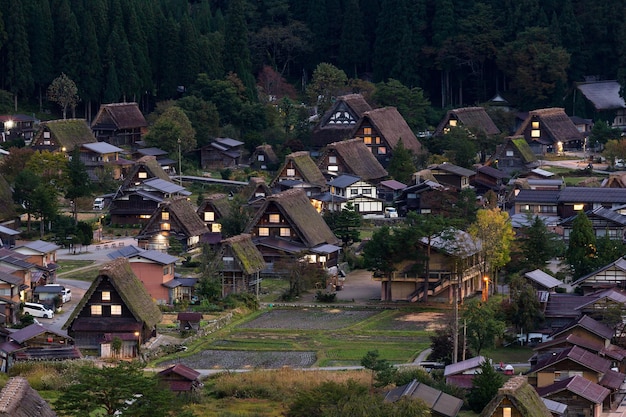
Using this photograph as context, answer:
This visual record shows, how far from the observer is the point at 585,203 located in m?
60.1

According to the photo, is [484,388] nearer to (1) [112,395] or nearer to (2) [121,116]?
(1) [112,395]

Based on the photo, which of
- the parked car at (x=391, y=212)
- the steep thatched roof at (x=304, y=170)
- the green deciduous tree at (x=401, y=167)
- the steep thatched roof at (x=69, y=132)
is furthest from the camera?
the steep thatched roof at (x=69, y=132)

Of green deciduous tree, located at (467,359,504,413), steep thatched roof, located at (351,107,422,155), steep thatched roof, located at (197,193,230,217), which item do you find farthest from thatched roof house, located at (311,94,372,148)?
green deciduous tree, located at (467,359,504,413)

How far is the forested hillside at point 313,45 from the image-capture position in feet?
255

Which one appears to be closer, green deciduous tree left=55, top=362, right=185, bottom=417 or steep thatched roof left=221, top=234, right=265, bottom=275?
green deciduous tree left=55, top=362, right=185, bottom=417

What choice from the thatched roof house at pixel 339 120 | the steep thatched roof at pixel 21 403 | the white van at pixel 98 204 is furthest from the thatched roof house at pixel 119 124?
the steep thatched roof at pixel 21 403

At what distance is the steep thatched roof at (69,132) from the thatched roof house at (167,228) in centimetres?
1236

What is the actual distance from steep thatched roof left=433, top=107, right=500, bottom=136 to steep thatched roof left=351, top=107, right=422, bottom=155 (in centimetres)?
171

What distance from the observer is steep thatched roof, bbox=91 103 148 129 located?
74625mm

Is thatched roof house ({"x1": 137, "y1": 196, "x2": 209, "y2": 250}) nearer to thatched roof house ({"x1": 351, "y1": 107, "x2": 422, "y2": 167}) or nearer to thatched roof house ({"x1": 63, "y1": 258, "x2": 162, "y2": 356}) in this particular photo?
thatched roof house ({"x1": 63, "y1": 258, "x2": 162, "y2": 356})

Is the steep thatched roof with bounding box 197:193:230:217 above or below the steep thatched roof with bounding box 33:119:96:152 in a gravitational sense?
below

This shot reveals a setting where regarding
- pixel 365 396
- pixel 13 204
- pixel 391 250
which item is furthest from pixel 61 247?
pixel 365 396

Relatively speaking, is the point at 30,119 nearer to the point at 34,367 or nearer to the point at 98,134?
the point at 98,134

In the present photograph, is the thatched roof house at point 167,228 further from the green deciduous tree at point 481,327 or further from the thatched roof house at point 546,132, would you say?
the thatched roof house at point 546,132
